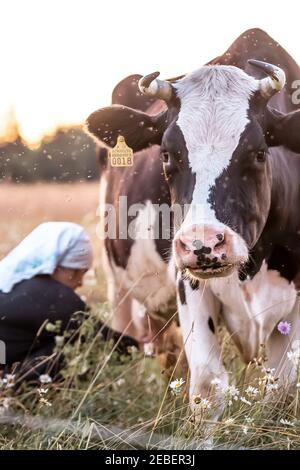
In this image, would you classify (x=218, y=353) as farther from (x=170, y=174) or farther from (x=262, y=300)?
(x=170, y=174)

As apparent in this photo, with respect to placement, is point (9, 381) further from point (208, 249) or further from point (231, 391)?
point (208, 249)

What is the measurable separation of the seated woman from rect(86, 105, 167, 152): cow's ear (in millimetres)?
888

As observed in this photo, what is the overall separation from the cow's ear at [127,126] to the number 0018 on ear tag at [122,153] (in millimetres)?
25

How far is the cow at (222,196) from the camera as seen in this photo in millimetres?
4207

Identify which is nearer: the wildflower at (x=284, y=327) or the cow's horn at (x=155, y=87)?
the cow's horn at (x=155, y=87)

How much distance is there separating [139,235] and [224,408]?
1492 mm

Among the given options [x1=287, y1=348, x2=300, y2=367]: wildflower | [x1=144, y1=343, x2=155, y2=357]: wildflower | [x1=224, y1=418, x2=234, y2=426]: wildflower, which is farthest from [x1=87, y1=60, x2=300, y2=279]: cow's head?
[x1=144, y1=343, x2=155, y2=357]: wildflower

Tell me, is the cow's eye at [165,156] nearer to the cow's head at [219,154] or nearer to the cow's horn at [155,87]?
the cow's head at [219,154]

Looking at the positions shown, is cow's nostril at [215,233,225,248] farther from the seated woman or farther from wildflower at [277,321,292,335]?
the seated woman

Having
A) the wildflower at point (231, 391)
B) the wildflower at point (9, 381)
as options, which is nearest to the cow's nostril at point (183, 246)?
the wildflower at point (231, 391)

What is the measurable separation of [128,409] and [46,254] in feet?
3.16

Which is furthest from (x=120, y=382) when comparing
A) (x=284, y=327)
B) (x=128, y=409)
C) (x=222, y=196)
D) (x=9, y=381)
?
(x=222, y=196)

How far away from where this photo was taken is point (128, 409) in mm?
5199

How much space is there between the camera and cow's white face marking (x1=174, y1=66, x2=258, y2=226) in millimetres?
4227
